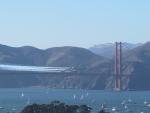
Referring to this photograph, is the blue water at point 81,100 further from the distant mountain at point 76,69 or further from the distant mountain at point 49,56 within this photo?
the distant mountain at point 49,56

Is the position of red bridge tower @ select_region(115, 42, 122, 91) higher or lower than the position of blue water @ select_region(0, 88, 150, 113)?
higher

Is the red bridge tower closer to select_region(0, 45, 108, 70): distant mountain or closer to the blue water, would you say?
the blue water

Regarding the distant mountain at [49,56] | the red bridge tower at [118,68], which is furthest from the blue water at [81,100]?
the distant mountain at [49,56]

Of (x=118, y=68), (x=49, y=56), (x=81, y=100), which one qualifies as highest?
(x=49, y=56)

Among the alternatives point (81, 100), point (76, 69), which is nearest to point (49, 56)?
point (76, 69)

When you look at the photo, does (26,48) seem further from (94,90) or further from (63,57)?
(94,90)

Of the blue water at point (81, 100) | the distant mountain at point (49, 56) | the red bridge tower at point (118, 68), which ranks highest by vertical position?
the distant mountain at point (49, 56)

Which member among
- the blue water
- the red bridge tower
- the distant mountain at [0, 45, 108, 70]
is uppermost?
the distant mountain at [0, 45, 108, 70]

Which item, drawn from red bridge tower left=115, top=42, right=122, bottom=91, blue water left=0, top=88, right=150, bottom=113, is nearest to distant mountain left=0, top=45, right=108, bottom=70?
blue water left=0, top=88, right=150, bottom=113

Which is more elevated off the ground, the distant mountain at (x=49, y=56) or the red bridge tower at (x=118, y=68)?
the distant mountain at (x=49, y=56)

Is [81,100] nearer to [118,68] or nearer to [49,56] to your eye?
[118,68]

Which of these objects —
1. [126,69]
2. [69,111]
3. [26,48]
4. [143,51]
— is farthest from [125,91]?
[69,111]
